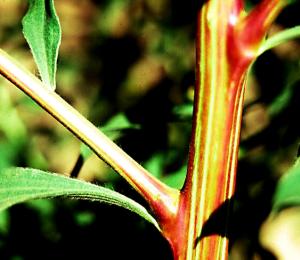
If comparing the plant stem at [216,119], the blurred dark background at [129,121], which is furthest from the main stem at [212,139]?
the blurred dark background at [129,121]

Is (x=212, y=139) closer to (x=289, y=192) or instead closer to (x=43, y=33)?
(x=289, y=192)

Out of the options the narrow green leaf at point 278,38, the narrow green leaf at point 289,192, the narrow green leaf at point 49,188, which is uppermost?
the narrow green leaf at point 278,38

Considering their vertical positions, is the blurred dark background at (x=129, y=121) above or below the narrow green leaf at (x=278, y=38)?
above

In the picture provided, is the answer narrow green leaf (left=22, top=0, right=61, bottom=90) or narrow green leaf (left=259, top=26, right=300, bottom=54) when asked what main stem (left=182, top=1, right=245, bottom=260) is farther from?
narrow green leaf (left=22, top=0, right=61, bottom=90)

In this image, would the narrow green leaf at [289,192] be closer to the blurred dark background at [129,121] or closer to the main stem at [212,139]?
the main stem at [212,139]

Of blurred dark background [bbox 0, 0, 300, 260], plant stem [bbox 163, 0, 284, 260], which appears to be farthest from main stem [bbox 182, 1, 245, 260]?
blurred dark background [bbox 0, 0, 300, 260]
